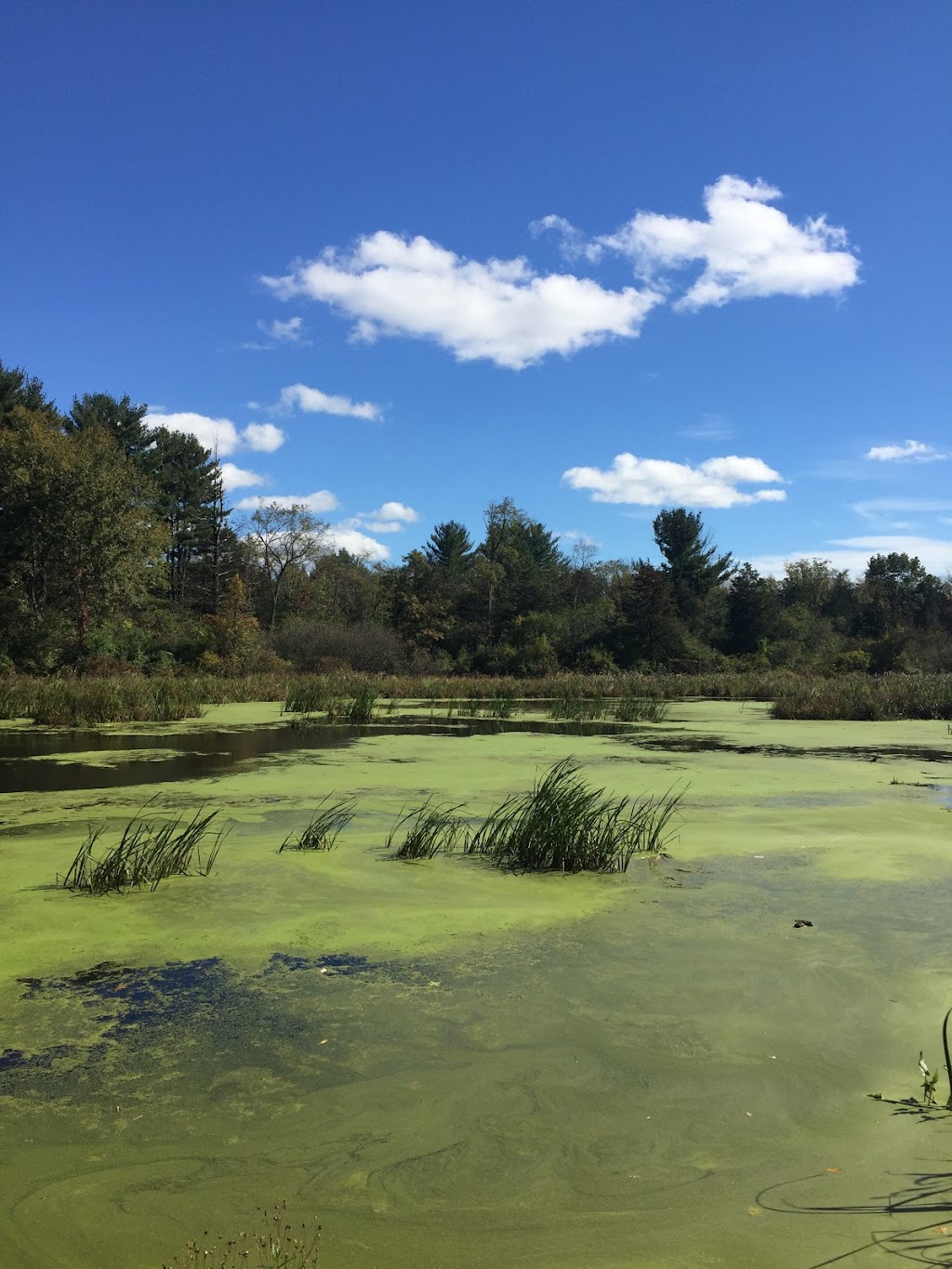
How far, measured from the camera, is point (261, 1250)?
167 cm

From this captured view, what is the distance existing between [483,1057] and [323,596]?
3688cm

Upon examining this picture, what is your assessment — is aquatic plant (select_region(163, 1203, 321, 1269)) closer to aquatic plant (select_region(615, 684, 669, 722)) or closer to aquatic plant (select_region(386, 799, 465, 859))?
aquatic plant (select_region(386, 799, 465, 859))

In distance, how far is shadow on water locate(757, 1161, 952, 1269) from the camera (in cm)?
170

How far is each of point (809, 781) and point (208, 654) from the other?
1829cm

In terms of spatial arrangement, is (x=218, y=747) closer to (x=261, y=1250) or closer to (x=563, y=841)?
(x=563, y=841)

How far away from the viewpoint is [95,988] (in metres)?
3.04

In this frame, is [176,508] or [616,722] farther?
[176,508]

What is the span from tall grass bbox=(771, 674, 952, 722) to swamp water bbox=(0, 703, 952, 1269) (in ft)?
31.5

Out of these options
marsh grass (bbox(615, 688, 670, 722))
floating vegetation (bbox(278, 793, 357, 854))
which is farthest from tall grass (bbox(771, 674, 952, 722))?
floating vegetation (bbox(278, 793, 357, 854))

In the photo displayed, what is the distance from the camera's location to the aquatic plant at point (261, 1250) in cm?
163

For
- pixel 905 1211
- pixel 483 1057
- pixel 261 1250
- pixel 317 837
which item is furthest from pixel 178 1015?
pixel 317 837

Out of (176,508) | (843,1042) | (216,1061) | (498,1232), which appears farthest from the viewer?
(176,508)

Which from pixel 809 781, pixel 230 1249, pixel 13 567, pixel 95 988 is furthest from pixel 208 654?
pixel 230 1249

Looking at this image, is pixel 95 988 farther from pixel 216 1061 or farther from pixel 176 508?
pixel 176 508
